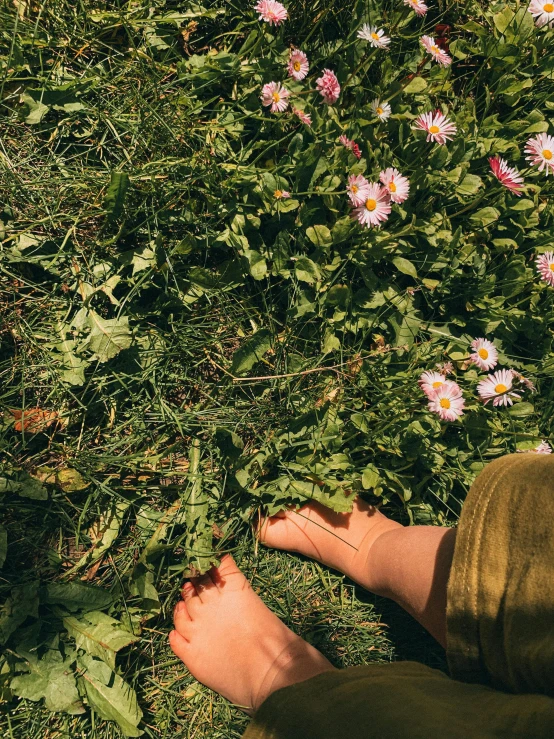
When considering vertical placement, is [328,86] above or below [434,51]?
below

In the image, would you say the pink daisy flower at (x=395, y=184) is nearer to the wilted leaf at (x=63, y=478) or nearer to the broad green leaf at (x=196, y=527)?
the broad green leaf at (x=196, y=527)

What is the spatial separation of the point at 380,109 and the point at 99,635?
1658 millimetres

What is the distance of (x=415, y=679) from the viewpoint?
1264 mm

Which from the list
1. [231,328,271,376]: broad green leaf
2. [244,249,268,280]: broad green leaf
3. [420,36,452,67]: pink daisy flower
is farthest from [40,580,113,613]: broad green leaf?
[420,36,452,67]: pink daisy flower

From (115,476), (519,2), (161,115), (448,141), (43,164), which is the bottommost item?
(115,476)

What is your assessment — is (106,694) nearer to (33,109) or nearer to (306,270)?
(306,270)

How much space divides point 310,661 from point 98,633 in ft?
1.84

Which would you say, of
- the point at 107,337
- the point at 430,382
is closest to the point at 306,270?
the point at 430,382

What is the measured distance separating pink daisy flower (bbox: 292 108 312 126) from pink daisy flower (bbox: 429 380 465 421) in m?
0.82

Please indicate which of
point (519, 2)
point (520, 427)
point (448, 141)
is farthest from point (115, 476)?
point (519, 2)

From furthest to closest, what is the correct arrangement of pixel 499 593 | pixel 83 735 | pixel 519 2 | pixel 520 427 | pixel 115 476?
pixel 519 2, pixel 520 427, pixel 115 476, pixel 83 735, pixel 499 593

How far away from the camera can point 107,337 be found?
65.5 inches

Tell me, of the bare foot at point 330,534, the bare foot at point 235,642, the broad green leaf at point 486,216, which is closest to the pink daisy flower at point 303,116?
the broad green leaf at point 486,216

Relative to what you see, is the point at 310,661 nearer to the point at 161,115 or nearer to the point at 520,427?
the point at 520,427
